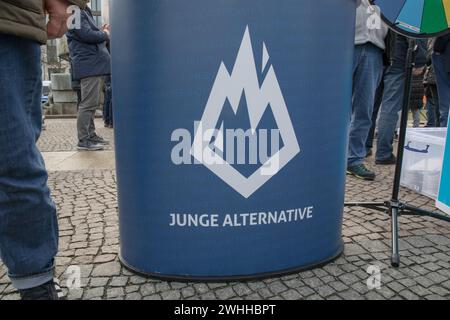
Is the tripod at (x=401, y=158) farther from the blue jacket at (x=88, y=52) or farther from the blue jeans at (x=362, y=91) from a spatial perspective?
the blue jacket at (x=88, y=52)

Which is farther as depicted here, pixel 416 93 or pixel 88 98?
pixel 416 93

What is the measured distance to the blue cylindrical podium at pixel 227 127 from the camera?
5.77ft

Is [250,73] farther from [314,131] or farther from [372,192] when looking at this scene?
[372,192]

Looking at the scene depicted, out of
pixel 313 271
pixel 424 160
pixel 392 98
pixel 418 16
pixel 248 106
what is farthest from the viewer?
pixel 392 98

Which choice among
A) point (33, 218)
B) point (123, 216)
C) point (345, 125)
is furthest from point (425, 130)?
point (33, 218)

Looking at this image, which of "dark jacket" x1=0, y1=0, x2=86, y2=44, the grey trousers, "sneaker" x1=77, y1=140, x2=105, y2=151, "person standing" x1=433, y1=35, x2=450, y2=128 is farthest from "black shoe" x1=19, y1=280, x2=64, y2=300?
"sneaker" x1=77, y1=140, x2=105, y2=151

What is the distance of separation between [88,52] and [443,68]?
419 centimetres

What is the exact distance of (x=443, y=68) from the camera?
3.84m

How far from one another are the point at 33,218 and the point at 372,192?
299cm

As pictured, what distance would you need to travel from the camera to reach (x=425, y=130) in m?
3.90

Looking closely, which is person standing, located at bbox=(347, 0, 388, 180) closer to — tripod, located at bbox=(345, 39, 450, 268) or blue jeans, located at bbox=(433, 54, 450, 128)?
blue jeans, located at bbox=(433, 54, 450, 128)

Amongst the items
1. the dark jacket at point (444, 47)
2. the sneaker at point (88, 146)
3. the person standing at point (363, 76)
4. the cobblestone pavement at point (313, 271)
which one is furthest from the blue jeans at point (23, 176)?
the sneaker at point (88, 146)

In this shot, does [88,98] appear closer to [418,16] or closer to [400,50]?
[400,50]

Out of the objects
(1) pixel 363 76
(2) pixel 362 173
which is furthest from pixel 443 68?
(2) pixel 362 173
